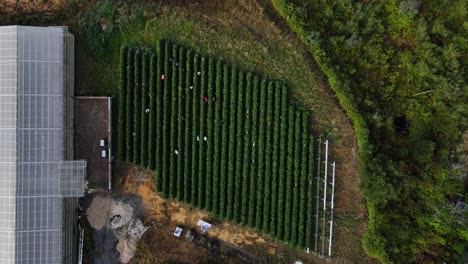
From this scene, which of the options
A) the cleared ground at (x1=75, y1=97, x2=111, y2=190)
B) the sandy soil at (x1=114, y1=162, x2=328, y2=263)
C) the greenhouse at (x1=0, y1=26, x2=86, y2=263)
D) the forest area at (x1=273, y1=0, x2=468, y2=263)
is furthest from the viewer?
the cleared ground at (x1=75, y1=97, x2=111, y2=190)

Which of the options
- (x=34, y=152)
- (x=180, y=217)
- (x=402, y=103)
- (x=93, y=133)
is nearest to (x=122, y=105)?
(x=93, y=133)

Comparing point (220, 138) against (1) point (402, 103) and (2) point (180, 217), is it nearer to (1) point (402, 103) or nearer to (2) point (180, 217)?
(2) point (180, 217)

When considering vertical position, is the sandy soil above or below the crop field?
below

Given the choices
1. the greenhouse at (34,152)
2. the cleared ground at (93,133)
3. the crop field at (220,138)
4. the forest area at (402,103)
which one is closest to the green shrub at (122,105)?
the crop field at (220,138)

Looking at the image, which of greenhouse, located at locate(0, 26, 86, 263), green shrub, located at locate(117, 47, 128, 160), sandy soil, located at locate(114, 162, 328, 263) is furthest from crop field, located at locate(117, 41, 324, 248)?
greenhouse, located at locate(0, 26, 86, 263)

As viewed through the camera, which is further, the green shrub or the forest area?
the green shrub

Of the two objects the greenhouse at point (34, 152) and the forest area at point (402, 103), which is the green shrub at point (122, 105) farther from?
the forest area at point (402, 103)

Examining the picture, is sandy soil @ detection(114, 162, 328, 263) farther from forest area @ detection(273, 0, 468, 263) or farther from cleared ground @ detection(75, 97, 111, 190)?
forest area @ detection(273, 0, 468, 263)
